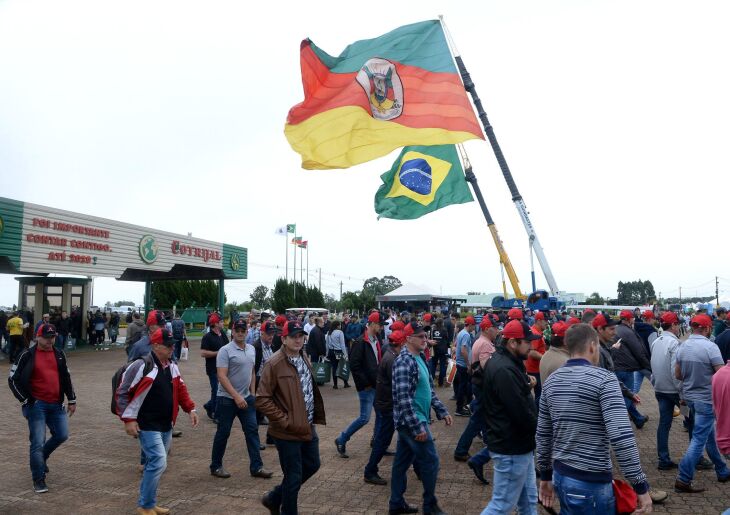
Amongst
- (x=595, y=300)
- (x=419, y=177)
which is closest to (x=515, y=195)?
(x=419, y=177)

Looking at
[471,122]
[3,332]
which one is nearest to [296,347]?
[471,122]

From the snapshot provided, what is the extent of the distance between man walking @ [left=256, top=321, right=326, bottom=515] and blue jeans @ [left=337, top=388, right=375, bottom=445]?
2434 mm

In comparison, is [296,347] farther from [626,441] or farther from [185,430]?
[185,430]

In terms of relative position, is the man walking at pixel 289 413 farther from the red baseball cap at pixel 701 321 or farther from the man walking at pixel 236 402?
the red baseball cap at pixel 701 321

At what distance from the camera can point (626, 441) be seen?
2.83m

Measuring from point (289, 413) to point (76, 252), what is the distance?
20055 millimetres

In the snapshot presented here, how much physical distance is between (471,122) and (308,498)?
758cm

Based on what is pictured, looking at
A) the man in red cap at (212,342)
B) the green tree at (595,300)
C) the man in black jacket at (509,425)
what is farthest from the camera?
the green tree at (595,300)

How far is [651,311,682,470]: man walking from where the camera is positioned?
20.7ft

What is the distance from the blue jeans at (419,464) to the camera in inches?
193

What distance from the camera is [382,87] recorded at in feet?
36.1

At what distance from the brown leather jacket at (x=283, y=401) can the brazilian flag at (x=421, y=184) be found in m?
10.2

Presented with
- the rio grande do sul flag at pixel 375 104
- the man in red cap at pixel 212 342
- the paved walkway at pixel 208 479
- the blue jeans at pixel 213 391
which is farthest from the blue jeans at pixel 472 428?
the rio grande do sul flag at pixel 375 104

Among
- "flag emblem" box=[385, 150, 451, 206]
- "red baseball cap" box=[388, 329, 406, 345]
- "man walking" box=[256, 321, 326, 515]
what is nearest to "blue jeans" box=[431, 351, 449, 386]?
"flag emblem" box=[385, 150, 451, 206]
